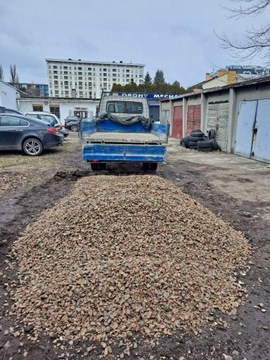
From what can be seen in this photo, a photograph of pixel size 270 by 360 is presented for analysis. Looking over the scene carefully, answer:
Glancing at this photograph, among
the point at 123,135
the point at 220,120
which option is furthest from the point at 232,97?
the point at 123,135

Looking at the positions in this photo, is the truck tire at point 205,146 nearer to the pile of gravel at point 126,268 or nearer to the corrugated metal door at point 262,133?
the corrugated metal door at point 262,133

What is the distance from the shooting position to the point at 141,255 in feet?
9.64

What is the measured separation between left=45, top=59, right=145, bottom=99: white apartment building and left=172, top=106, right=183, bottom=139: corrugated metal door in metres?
82.5

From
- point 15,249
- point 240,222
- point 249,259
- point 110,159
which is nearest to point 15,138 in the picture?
point 110,159

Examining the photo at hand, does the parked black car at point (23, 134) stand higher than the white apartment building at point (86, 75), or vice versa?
the white apartment building at point (86, 75)

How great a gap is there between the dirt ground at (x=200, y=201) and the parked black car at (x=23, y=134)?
419 millimetres

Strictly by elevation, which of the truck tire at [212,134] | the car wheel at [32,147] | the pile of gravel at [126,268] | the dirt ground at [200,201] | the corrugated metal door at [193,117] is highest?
the corrugated metal door at [193,117]

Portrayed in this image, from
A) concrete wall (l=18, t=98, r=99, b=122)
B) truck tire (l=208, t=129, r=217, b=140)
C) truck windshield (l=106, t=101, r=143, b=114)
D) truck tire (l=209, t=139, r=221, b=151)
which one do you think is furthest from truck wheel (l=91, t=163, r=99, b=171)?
concrete wall (l=18, t=98, r=99, b=122)

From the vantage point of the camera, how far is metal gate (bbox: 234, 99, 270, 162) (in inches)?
396

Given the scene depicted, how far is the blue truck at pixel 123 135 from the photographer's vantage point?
677cm

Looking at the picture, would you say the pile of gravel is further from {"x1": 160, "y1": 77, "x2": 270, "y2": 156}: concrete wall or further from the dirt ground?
{"x1": 160, "y1": 77, "x2": 270, "y2": 156}: concrete wall

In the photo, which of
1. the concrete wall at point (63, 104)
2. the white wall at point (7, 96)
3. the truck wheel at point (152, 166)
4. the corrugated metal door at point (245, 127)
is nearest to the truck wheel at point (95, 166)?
the truck wheel at point (152, 166)

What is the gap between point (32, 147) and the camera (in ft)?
33.7

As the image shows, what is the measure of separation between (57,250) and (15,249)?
66 cm
